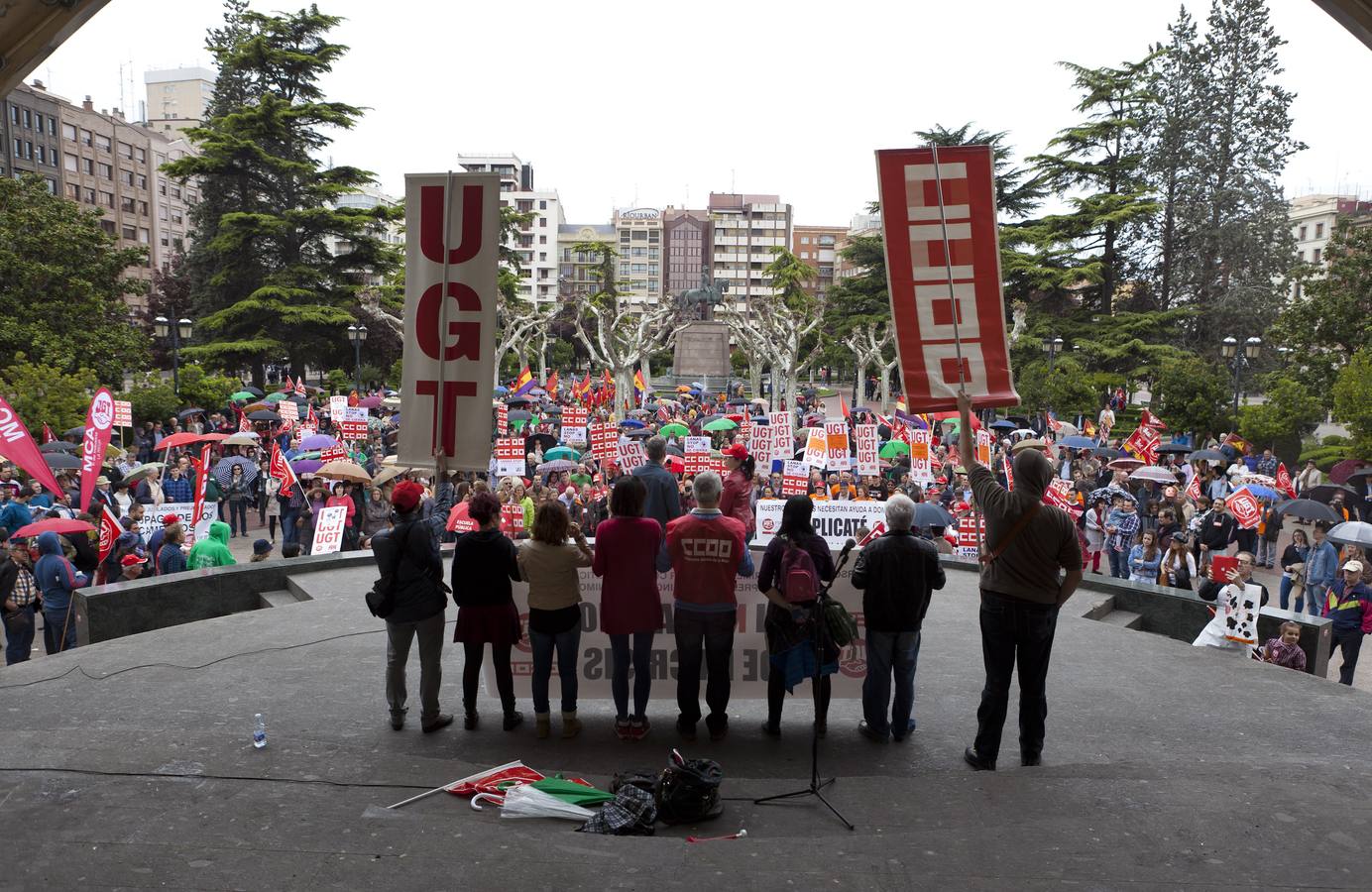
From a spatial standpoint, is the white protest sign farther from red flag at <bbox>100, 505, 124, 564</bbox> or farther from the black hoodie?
the black hoodie

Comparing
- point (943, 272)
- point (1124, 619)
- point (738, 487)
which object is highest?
point (943, 272)

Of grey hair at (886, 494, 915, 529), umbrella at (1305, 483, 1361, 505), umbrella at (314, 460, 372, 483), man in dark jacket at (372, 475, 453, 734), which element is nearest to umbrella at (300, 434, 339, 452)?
umbrella at (314, 460, 372, 483)

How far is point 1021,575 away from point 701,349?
184 ft

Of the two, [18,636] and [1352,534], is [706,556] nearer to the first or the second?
[18,636]

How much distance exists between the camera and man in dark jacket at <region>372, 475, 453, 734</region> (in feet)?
18.1

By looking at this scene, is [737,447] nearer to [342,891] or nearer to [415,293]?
[415,293]

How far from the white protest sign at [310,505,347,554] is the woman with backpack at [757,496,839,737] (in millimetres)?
7187

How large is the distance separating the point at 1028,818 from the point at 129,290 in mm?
34254

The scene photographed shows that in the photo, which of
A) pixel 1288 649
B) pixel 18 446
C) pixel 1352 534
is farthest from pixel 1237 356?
pixel 18 446

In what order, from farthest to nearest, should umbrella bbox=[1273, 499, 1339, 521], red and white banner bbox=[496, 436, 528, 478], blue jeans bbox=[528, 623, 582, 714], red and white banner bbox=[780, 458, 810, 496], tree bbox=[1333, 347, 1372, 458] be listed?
tree bbox=[1333, 347, 1372, 458], red and white banner bbox=[496, 436, 528, 478], red and white banner bbox=[780, 458, 810, 496], umbrella bbox=[1273, 499, 1339, 521], blue jeans bbox=[528, 623, 582, 714]

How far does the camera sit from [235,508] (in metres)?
17.7

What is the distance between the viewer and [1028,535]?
497 centimetres

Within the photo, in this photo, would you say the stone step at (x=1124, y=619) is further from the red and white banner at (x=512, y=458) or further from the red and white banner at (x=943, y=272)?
the red and white banner at (x=512, y=458)

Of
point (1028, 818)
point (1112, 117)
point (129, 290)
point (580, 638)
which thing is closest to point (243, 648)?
point (580, 638)
